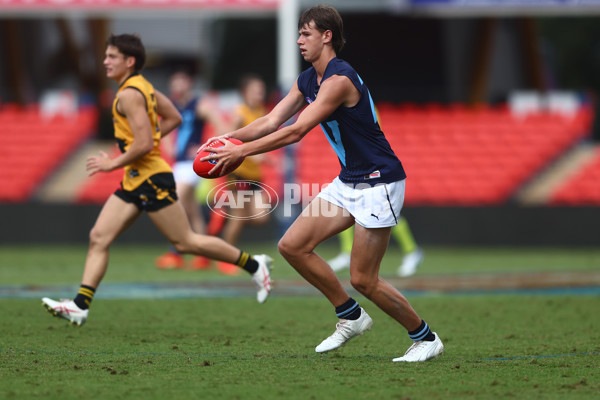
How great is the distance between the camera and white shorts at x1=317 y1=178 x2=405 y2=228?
5.90 m

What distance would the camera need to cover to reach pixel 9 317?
309 inches

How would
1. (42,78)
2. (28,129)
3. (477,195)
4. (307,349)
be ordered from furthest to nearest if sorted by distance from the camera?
(42,78)
(28,129)
(477,195)
(307,349)

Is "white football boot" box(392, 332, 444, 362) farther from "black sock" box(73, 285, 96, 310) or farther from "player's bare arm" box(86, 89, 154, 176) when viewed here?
"player's bare arm" box(86, 89, 154, 176)

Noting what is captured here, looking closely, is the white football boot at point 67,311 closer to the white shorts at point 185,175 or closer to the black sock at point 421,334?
the black sock at point 421,334

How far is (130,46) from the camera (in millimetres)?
7570

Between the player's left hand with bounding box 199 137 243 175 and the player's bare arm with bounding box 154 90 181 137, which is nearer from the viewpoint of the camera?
the player's left hand with bounding box 199 137 243 175

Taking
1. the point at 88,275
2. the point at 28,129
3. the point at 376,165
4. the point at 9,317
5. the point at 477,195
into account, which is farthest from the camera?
the point at 28,129

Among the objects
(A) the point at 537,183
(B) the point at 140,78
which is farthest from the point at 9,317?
(A) the point at 537,183

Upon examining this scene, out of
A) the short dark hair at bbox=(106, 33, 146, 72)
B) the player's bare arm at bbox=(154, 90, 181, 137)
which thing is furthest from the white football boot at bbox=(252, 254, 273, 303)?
the short dark hair at bbox=(106, 33, 146, 72)

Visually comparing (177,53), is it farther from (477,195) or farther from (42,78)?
(477,195)

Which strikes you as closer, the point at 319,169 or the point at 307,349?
the point at 307,349

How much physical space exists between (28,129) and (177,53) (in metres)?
8.85

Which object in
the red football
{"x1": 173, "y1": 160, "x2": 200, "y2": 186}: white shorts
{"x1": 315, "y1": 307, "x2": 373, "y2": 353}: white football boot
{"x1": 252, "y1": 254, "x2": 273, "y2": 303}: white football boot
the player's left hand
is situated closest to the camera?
the player's left hand

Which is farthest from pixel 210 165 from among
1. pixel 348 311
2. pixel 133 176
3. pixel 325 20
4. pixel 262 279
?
pixel 262 279
